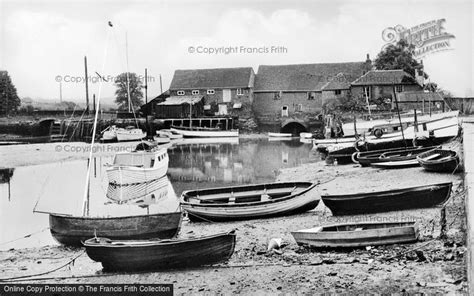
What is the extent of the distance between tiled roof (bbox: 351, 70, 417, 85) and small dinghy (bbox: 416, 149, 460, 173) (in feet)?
69.2

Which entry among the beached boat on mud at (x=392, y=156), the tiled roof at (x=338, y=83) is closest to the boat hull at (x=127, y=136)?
the tiled roof at (x=338, y=83)

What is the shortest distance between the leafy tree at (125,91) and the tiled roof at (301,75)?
17045mm

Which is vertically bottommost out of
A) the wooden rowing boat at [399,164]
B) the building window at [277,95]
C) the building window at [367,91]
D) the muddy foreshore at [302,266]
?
the muddy foreshore at [302,266]

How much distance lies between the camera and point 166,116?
59.8 meters

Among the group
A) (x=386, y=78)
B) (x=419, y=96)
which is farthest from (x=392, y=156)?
(x=386, y=78)

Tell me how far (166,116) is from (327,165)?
119 ft

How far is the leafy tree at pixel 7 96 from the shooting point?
46969mm

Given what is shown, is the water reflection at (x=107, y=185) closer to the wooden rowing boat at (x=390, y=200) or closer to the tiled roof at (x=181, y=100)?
the wooden rowing boat at (x=390, y=200)

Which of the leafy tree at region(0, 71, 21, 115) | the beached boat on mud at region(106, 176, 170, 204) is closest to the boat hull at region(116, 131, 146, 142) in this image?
the leafy tree at region(0, 71, 21, 115)

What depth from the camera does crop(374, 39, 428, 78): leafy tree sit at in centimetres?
4322

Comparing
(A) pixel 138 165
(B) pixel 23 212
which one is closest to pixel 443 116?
(A) pixel 138 165

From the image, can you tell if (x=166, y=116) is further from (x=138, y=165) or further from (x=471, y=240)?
(x=471, y=240)

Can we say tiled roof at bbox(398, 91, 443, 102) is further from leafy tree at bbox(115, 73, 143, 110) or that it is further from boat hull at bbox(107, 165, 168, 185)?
leafy tree at bbox(115, 73, 143, 110)

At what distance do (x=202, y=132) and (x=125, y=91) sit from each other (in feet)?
49.0
